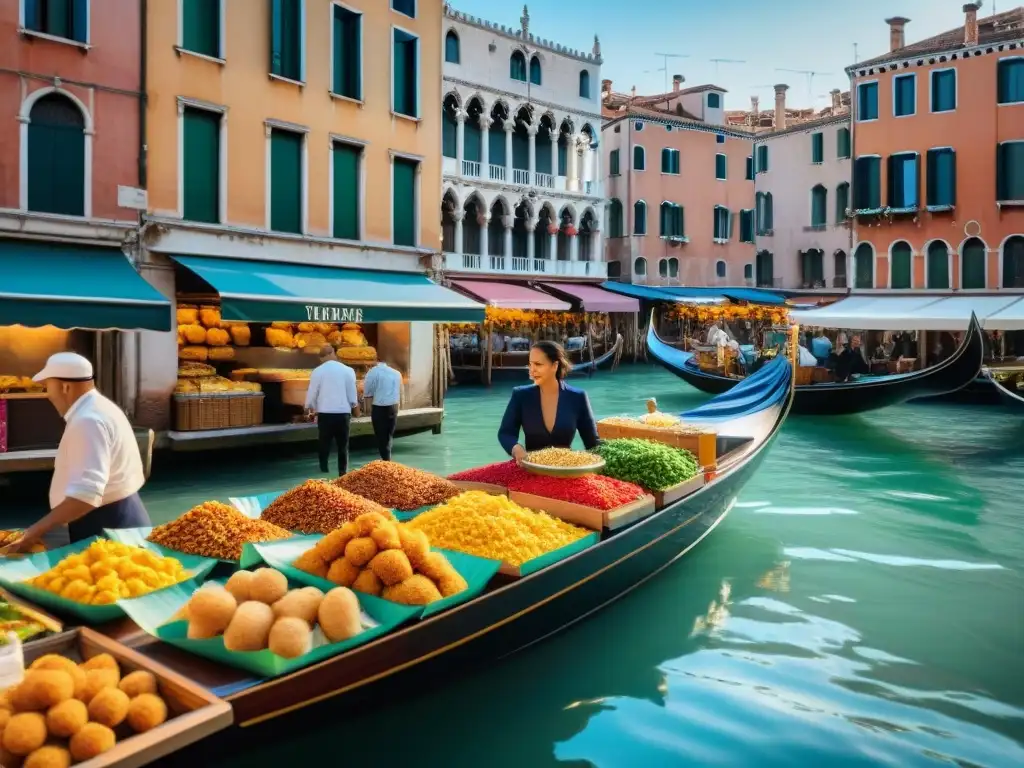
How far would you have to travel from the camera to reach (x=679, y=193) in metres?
29.7

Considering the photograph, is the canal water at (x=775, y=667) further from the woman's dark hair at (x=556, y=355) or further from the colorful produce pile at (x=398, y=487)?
the woman's dark hair at (x=556, y=355)

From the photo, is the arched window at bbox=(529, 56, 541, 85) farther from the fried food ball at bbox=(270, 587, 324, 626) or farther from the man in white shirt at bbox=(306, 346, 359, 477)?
the fried food ball at bbox=(270, 587, 324, 626)

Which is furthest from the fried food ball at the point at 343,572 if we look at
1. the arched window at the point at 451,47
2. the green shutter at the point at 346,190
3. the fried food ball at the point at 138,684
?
the arched window at the point at 451,47

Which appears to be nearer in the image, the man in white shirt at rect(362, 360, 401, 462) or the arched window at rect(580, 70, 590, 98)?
the man in white shirt at rect(362, 360, 401, 462)

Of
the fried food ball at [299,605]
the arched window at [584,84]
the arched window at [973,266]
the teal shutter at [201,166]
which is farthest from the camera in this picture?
the arched window at [584,84]

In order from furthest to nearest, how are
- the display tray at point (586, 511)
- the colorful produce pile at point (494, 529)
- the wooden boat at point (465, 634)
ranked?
the display tray at point (586, 511), the colorful produce pile at point (494, 529), the wooden boat at point (465, 634)

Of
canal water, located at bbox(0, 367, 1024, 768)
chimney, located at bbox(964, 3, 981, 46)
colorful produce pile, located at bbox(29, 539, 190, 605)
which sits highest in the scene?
chimney, located at bbox(964, 3, 981, 46)

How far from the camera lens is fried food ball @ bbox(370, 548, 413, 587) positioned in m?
3.18

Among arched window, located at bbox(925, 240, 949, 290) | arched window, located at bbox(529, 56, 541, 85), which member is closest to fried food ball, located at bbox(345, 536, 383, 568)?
arched window, located at bbox(925, 240, 949, 290)

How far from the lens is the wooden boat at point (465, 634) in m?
2.63

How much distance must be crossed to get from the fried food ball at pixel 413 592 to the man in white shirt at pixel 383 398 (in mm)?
5589

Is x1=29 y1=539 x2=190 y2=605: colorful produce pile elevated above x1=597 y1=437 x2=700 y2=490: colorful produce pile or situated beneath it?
situated beneath

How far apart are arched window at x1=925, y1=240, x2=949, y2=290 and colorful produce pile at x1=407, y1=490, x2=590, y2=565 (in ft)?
66.0

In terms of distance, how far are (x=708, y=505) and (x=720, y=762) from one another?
2374 millimetres
